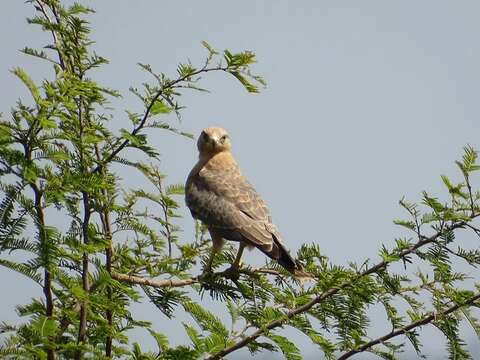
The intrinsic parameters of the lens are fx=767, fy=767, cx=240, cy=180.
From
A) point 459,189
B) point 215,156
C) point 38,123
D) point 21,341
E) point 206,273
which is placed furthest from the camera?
point 215,156

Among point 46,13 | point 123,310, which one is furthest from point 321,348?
point 46,13

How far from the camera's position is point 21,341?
192 inches

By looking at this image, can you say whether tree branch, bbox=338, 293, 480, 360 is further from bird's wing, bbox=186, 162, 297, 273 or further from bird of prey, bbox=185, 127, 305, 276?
bird's wing, bbox=186, 162, 297, 273

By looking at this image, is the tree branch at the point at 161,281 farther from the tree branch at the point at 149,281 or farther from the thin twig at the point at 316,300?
the thin twig at the point at 316,300

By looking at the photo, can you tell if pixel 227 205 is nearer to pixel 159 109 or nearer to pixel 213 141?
pixel 213 141

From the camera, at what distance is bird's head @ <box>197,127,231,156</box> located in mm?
8914

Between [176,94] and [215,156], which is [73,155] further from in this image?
[215,156]

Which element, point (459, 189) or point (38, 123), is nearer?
point (38, 123)

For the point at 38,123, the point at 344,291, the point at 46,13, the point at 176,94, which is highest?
the point at 46,13

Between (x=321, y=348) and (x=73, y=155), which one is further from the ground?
(x=73, y=155)

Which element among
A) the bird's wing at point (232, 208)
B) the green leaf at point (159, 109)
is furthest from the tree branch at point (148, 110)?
the bird's wing at point (232, 208)

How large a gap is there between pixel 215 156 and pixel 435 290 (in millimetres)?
4474

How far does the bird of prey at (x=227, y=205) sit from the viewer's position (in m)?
6.66

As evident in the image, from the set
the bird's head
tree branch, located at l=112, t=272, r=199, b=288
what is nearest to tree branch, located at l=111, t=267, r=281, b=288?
tree branch, located at l=112, t=272, r=199, b=288
